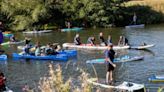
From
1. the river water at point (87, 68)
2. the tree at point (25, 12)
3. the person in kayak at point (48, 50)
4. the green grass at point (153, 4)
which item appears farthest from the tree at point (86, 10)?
the person in kayak at point (48, 50)

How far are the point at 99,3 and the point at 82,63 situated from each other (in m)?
31.8

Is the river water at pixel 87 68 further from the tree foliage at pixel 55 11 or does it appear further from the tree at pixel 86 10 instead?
the tree at pixel 86 10

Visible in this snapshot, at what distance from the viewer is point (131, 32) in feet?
169

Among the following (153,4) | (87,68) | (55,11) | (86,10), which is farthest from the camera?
(153,4)

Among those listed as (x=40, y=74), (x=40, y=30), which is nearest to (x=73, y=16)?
(x=40, y=30)

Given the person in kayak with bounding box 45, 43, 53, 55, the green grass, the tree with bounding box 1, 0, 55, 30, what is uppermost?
the person in kayak with bounding box 45, 43, 53, 55

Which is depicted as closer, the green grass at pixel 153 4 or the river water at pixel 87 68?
the river water at pixel 87 68

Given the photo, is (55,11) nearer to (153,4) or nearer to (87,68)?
(153,4)

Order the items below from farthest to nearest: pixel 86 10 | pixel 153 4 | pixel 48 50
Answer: pixel 153 4 < pixel 86 10 < pixel 48 50

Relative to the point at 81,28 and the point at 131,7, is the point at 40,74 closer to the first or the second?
the point at 81,28

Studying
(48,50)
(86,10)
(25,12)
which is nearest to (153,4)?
(86,10)

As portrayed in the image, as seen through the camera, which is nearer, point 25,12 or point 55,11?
point 25,12

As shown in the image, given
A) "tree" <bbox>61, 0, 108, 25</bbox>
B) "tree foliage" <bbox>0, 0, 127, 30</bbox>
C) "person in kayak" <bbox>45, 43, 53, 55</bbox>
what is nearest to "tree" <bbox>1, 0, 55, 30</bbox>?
"tree foliage" <bbox>0, 0, 127, 30</bbox>

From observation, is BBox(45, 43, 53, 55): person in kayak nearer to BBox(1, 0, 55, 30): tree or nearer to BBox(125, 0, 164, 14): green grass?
BBox(1, 0, 55, 30): tree
